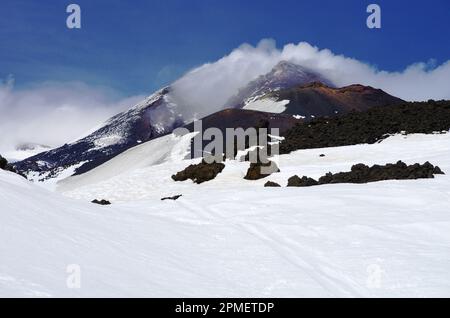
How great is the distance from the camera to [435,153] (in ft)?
77.2

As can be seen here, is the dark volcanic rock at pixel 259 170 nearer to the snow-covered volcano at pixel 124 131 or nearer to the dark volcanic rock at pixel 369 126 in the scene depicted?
the dark volcanic rock at pixel 369 126

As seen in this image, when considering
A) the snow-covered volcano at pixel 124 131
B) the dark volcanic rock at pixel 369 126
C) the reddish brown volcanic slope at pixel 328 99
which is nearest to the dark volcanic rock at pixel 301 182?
the dark volcanic rock at pixel 369 126

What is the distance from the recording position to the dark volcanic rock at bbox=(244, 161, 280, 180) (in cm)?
2216

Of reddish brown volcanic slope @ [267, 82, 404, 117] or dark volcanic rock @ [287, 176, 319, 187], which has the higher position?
reddish brown volcanic slope @ [267, 82, 404, 117]

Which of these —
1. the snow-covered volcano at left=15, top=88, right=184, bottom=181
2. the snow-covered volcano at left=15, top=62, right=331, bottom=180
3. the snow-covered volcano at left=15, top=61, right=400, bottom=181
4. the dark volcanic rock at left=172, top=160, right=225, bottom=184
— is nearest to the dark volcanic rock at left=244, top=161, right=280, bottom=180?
the dark volcanic rock at left=172, top=160, right=225, bottom=184

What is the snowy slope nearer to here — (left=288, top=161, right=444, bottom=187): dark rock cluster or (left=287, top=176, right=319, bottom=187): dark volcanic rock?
(left=288, top=161, right=444, bottom=187): dark rock cluster

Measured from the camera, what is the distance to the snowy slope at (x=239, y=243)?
21.9ft

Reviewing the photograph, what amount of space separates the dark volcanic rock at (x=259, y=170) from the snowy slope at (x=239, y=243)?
584 centimetres

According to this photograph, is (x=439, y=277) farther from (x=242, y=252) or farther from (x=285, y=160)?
(x=285, y=160)

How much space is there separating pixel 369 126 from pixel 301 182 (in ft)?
44.8

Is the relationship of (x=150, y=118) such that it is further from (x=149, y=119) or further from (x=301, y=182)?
(x=301, y=182)

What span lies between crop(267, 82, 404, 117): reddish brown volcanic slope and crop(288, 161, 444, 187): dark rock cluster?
3441cm

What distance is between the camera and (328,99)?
6059cm
